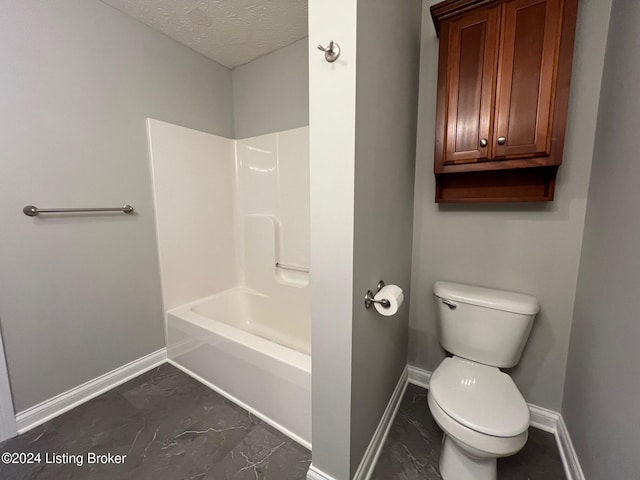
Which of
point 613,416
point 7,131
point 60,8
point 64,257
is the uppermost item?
point 60,8

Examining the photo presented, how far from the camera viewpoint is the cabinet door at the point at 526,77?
1.05 meters

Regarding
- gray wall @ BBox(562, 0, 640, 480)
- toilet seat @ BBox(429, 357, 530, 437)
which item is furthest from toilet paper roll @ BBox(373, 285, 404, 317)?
gray wall @ BBox(562, 0, 640, 480)

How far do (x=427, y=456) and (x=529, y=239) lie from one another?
3.96 feet

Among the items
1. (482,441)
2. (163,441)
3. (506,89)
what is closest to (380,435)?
(482,441)

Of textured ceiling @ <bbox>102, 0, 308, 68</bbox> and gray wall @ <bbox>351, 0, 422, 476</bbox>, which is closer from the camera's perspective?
gray wall @ <bbox>351, 0, 422, 476</bbox>

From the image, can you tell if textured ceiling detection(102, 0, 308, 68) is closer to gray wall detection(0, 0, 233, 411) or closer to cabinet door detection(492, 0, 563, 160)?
gray wall detection(0, 0, 233, 411)

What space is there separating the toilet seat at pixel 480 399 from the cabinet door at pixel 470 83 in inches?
41.2

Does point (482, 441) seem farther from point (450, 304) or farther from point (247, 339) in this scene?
point (247, 339)

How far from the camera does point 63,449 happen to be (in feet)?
4.25

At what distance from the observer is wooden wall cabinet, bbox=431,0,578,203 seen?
106 cm

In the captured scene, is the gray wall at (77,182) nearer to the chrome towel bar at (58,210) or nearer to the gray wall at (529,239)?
the chrome towel bar at (58,210)

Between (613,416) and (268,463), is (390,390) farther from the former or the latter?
(613,416)

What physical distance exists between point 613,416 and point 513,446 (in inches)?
13.1

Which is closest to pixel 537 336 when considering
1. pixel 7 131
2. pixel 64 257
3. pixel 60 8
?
pixel 64 257
